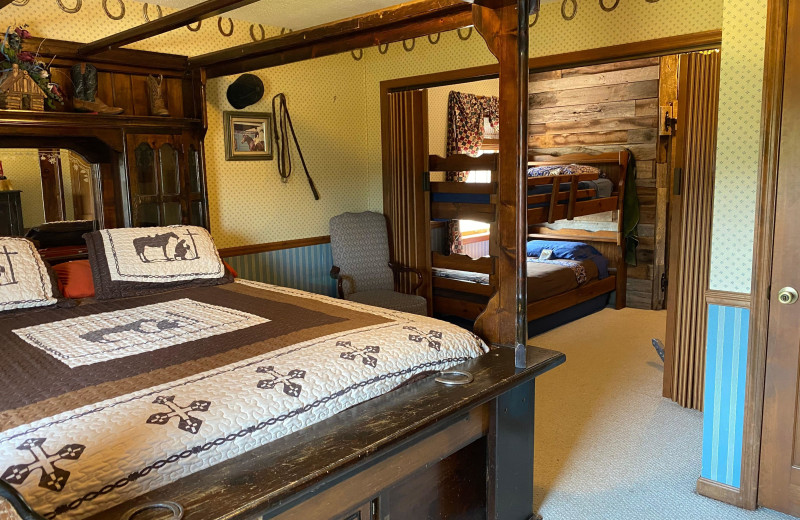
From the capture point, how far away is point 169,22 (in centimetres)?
263

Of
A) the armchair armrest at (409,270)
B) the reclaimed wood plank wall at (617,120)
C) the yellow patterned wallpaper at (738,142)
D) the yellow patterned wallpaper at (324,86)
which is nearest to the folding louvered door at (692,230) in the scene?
the yellow patterned wallpaper at (324,86)

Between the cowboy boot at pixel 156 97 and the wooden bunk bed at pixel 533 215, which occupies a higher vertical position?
the cowboy boot at pixel 156 97

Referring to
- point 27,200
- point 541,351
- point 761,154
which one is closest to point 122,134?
point 27,200

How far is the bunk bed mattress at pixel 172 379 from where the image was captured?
1354mm

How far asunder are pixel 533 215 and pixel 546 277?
1.78 ft

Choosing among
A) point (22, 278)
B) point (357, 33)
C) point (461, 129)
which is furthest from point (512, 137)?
point (461, 129)

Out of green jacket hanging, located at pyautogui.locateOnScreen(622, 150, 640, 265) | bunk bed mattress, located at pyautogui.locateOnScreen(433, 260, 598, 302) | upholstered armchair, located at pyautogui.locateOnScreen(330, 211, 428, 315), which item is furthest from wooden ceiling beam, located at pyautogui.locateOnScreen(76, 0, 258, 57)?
green jacket hanging, located at pyautogui.locateOnScreen(622, 150, 640, 265)

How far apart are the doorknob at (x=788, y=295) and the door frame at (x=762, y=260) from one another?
0.05 meters

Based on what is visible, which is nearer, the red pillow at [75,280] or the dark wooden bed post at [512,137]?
the dark wooden bed post at [512,137]

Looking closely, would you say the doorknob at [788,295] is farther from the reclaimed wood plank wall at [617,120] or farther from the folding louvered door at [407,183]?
the reclaimed wood plank wall at [617,120]

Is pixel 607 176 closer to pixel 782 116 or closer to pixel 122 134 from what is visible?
pixel 782 116

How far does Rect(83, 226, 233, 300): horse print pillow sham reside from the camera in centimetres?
298

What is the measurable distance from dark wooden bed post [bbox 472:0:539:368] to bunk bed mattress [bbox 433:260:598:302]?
259 cm

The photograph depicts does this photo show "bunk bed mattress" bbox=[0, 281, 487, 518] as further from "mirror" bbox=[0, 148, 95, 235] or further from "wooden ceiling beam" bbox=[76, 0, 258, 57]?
"wooden ceiling beam" bbox=[76, 0, 258, 57]
